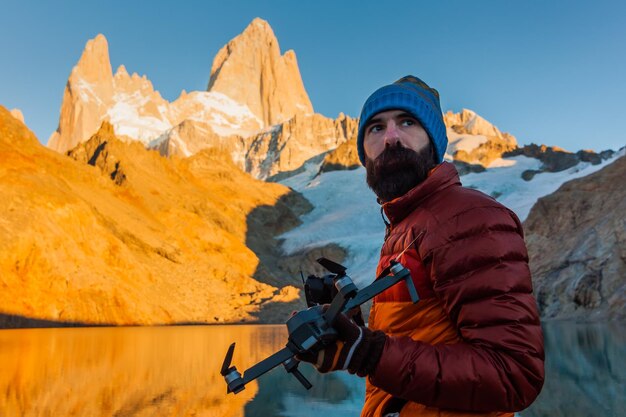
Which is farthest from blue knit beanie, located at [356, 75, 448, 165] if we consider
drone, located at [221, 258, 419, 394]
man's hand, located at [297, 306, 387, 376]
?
man's hand, located at [297, 306, 387, 376]

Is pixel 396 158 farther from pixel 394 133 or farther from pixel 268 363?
pixel 268 363

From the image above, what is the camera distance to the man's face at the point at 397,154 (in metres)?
2.55

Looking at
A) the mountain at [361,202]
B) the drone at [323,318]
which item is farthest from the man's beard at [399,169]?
the mountain at [361,202]

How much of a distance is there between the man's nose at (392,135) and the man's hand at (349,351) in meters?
1.00

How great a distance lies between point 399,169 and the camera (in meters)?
2.56

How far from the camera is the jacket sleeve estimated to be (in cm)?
187

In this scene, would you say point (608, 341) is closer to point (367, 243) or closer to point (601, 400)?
point (601, 400)

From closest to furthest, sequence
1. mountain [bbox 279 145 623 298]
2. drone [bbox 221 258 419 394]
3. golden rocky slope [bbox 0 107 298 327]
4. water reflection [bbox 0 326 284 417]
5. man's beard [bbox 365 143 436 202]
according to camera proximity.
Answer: drone [bbox 221 258 419 394] < man's beard [bbox 365 143 436 202] < water reflection [bbox 0 326 284 417] < golden rocky slope [bbox 0 107 298 327] < mountain [bbox 279 145 623 298]

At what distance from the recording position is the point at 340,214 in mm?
97062

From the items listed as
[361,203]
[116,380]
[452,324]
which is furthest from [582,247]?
[361,203]

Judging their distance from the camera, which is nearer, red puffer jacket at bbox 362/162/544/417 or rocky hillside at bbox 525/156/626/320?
red puffer jacket at bbox 362/162/544/417

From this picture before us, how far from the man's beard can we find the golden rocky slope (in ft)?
105

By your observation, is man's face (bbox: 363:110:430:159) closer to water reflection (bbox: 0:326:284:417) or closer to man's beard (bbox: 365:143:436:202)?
man's beard (bbox: 365:143:436:202)

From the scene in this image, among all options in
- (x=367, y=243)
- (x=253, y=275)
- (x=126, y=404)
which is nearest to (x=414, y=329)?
(x=126, y=404)
